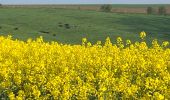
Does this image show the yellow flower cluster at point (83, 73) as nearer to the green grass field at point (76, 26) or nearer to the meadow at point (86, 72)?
the meadow at point (86, 72)

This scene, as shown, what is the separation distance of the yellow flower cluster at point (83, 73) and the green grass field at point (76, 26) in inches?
593

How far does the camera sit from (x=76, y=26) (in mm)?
33969

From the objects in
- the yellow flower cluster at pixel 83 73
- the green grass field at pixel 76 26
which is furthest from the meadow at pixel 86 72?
the green grass field at pixel 76 26

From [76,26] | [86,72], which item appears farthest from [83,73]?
[76,26]

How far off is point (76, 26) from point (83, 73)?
73.5ft

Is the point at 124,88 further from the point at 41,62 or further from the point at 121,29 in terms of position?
the point at 121,29

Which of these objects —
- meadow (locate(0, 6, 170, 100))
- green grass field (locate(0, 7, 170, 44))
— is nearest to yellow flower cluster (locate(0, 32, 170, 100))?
meadow (locate(0, 6, 170, 100))

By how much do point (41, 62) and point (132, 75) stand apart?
2123mm

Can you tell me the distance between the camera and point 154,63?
38.5 feet

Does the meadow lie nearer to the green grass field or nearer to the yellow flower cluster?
the yellow flower cluster

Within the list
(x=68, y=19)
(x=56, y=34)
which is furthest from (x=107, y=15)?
(x=56, y=34)

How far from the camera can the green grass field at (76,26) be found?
30139mm

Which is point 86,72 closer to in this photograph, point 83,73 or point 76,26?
point 83,73

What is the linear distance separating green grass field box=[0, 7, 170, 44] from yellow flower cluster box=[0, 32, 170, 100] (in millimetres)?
15073
